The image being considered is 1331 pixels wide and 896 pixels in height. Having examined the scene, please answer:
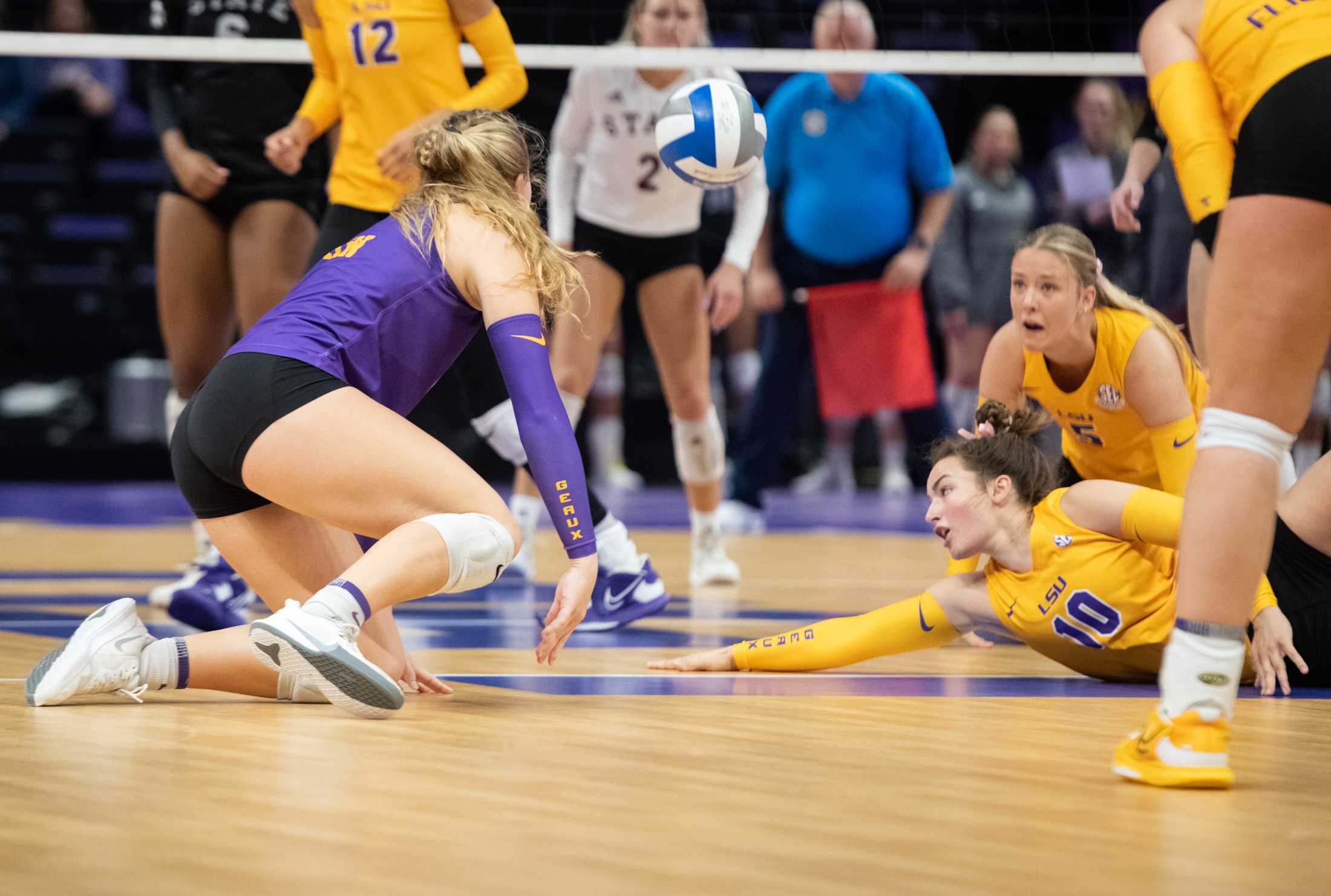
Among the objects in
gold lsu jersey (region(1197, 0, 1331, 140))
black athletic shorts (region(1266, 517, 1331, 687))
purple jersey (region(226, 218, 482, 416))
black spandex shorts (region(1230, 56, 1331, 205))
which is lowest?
black athletic shorts (region(1266, 517, 1331, 687))

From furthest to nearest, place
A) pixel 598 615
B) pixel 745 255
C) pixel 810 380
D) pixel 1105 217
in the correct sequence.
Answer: pixel 810 380
pixel 1105 217
pixel 745 255
pixel 598 615

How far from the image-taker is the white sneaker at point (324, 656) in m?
2.64

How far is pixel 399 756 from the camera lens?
8.26 ft

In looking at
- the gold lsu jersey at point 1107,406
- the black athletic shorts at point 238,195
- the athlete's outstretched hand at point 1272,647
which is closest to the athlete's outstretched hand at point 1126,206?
the gold lsu jersey at point 1107,406

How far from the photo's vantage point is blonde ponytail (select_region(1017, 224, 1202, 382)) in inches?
146

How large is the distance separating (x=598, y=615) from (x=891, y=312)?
128 inches

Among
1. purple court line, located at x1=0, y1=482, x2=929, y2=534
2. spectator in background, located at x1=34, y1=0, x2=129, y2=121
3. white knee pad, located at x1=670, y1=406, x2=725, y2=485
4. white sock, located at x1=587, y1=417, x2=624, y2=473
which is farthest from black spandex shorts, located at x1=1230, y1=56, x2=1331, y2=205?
spectator in background, located at x1=34, y1=0, x2=129, y2=121

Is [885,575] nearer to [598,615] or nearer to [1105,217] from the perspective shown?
[598,615]

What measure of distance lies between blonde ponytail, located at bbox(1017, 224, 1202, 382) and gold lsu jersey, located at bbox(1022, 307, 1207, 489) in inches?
1.0

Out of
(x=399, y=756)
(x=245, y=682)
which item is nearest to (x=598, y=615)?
(x=245, y=682)

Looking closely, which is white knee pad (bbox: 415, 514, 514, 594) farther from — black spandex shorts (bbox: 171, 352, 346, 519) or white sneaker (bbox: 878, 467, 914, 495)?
white sneaker (bbox: 878, 467, 914, 495)

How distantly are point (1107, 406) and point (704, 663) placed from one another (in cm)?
116

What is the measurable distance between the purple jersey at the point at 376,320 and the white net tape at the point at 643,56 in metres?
2.15

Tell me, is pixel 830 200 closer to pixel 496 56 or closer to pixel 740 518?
pixel 740 518
